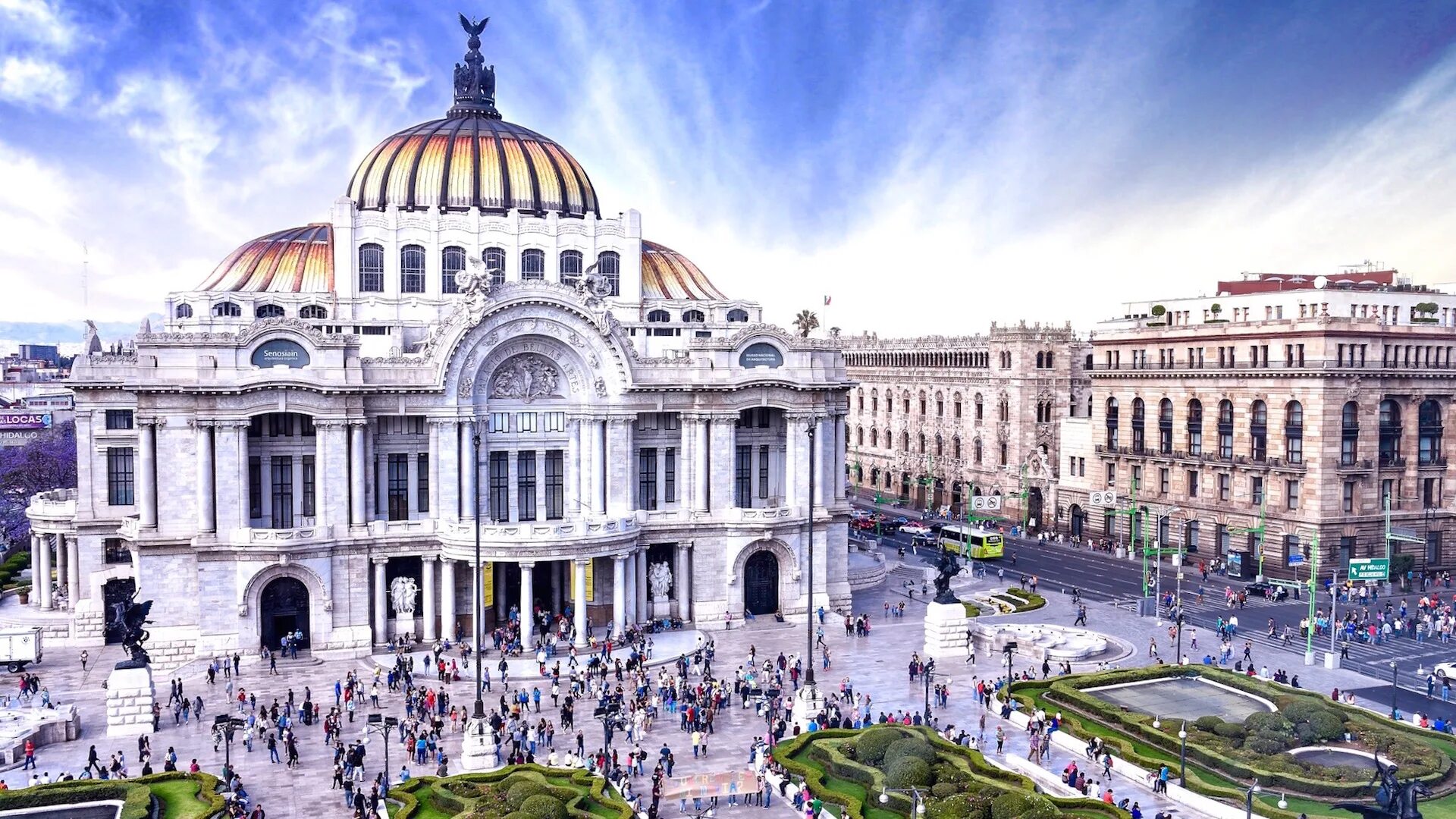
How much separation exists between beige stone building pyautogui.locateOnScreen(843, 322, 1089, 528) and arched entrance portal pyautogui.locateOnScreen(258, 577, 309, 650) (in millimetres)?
63443

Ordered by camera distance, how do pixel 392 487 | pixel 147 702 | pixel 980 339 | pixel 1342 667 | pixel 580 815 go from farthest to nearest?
1. pixel 980 339
2. pixel 392 487
3. pixel 1342 667
4. pixel 147 702
5. pixel 580 815

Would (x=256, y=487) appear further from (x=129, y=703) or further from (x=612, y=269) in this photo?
(x=612, y=269)

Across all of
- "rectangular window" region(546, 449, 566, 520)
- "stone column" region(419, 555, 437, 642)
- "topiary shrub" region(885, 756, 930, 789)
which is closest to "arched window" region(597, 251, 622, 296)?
"rectangular window" region(546, 449, 566, 520)

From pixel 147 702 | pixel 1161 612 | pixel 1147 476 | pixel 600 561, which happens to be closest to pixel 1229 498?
pixel 1147 476

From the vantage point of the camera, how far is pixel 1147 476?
309 feet

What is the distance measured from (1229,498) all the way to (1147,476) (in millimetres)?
7874

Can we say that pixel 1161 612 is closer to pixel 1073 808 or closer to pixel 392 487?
pixel 1073 808

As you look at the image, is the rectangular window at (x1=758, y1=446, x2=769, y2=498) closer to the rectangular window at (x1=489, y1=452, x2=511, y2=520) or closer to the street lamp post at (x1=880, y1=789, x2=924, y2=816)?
the rectangular window at (x1=489, y1=452, x2=511, y2=520)

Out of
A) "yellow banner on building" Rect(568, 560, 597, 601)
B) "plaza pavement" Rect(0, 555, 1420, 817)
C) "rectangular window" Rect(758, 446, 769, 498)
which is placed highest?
"rectangular window" Rect(758, 446, 769, 498)

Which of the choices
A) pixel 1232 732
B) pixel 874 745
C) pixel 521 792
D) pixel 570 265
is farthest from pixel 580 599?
pixel 1232 732

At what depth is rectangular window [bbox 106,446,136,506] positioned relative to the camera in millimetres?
67812

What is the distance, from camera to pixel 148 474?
62.2m

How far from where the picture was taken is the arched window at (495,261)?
7881cm

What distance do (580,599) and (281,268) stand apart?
101ft
